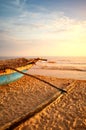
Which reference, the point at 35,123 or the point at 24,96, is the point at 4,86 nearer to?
the point at 24,96

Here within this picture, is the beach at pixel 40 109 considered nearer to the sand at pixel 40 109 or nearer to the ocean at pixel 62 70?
the sand at pixel 40 109

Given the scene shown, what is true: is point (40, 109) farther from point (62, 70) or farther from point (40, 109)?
point (62, 70)

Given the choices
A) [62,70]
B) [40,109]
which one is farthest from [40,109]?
[62,70]

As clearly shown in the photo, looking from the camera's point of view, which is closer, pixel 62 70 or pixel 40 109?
pixel 40 109

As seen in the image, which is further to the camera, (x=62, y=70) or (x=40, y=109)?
(x=62, y=70)

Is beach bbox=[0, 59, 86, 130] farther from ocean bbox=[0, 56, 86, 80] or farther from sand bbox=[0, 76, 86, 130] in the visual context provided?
ocean bbox=[0, 56, 86, 80]

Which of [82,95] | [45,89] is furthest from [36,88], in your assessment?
[82,95]

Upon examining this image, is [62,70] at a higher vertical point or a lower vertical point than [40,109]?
lower

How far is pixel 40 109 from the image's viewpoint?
7.13 meters

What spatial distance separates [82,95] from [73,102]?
4.61 ft

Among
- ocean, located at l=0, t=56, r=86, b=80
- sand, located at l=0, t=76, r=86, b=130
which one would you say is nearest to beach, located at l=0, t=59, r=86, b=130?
sand, located at l=0, t=76, r=86, b=130

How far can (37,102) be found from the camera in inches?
331

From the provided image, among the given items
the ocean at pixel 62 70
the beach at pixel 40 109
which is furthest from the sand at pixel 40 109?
the ocean at pixel 62 70

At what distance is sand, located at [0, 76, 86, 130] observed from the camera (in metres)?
5.84
